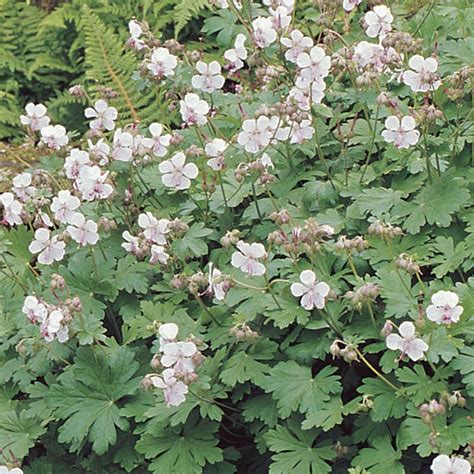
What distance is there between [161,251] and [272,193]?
0.46 meters

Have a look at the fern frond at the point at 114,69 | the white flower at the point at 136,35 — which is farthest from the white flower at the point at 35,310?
the fern frond at the point at 114,69

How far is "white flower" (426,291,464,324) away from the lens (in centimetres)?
191

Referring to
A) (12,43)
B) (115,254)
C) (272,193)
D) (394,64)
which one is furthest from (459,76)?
(12,43)

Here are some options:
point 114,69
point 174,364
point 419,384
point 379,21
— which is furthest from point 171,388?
point 114,69

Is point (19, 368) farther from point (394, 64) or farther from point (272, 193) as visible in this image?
point (394, 64)

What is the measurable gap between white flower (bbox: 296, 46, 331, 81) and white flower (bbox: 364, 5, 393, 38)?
8.1 inches

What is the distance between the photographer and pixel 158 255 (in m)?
2.34

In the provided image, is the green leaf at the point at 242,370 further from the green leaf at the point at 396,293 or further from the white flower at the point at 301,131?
the white flower at the point at 301,131

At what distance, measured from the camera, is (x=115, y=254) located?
102 inches

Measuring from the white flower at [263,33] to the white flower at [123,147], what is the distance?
475 mm

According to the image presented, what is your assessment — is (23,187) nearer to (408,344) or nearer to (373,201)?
(373,201)

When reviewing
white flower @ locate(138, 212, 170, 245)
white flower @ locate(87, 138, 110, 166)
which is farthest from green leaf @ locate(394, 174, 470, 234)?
white flower @ locate(87, 138, 110, 166)

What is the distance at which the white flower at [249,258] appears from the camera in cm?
209

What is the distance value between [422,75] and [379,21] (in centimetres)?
32
